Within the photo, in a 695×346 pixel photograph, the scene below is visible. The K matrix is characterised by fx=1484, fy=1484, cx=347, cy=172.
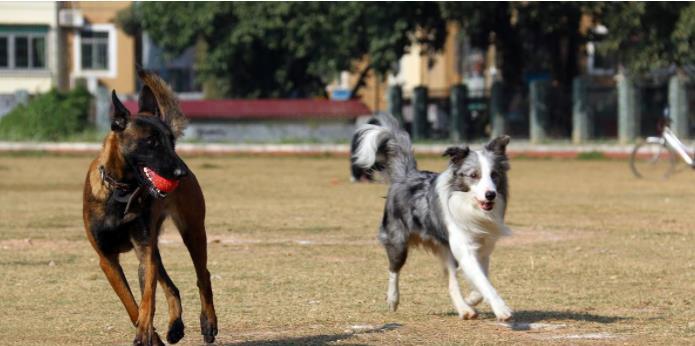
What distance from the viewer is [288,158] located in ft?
133

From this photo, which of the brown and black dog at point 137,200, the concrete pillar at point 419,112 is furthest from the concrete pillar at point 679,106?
the brown and black dog at point 137,200

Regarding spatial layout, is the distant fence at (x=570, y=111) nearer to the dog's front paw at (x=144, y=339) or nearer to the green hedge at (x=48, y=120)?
the green hedge at (x=48, y=120)

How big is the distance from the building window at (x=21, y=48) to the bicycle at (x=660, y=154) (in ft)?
136

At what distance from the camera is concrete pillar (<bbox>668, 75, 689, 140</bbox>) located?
4316 centimetres

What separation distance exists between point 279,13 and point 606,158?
12936 mm

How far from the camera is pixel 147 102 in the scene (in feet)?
32.9

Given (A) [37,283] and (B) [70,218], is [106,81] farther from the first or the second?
(A) [37,283]

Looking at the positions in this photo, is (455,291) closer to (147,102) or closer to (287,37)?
(147,102)

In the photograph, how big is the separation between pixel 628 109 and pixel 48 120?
17.8 meters

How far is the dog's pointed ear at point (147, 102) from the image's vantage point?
32.7ft

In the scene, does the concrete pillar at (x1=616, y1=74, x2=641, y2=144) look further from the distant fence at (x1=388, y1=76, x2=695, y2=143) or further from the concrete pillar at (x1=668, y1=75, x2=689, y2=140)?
the concrete pillar at (x1=668, y1=75, x2=689, y2=140)

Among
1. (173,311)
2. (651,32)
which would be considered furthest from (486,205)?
(651,32)

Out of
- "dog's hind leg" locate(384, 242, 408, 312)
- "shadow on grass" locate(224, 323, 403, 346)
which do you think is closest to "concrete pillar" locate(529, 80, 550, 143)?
"dog's hind leg" locate(384, 242, 408, 312)

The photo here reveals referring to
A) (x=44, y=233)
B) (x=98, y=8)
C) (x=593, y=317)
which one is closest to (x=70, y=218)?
(x=44, y=233)
